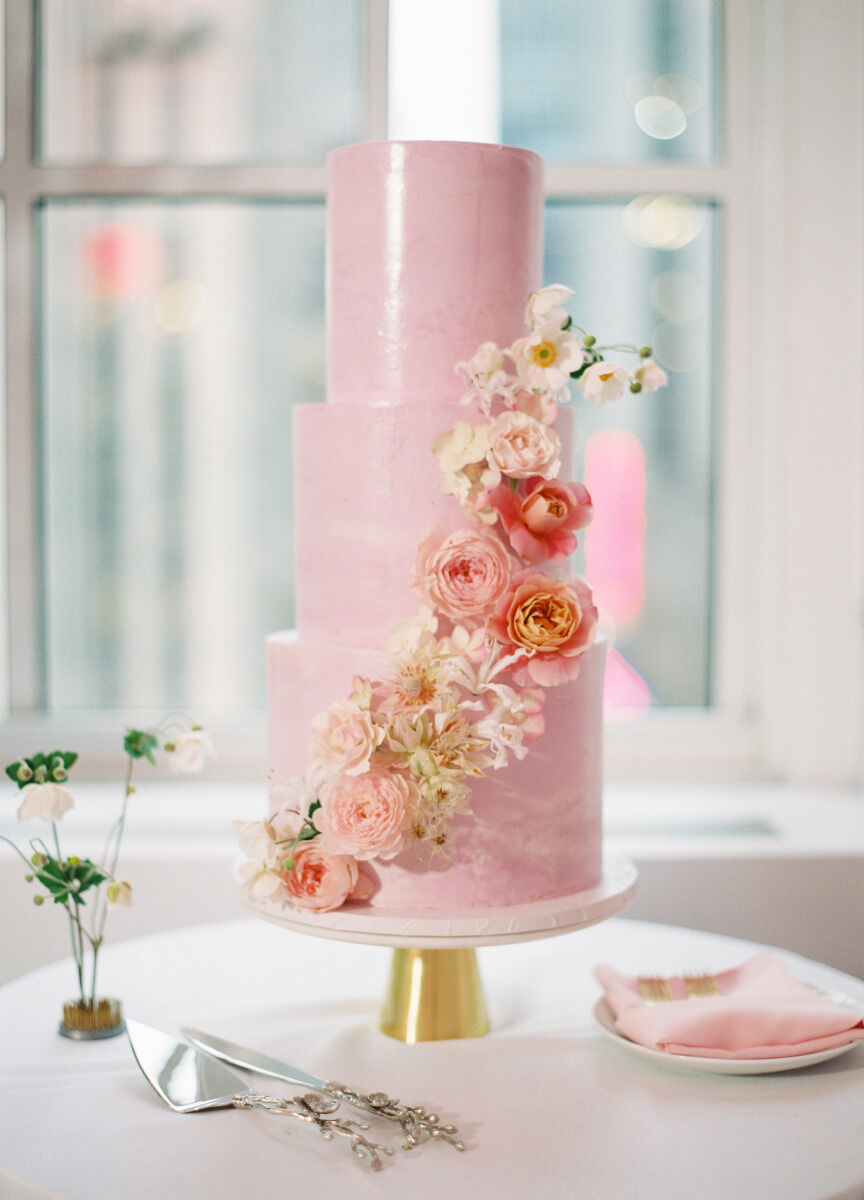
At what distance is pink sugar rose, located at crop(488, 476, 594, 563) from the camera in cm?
97

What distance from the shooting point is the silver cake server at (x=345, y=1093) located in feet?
2.89

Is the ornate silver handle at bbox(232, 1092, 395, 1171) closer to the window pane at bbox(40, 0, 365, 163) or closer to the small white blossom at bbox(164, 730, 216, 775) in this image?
the small white blossom at bbox(164, 730, 216, 775)

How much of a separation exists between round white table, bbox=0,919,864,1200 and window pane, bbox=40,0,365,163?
1.39m

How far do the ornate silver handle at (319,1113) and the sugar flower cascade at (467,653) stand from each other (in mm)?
146

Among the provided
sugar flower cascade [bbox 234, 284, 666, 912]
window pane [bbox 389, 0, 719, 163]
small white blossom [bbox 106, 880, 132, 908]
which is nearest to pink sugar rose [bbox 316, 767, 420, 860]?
sugar flower cascade [bbox 234, 284, 666, 912]

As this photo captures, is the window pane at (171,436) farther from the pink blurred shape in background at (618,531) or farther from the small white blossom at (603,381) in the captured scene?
the small white blossom at (603,381)

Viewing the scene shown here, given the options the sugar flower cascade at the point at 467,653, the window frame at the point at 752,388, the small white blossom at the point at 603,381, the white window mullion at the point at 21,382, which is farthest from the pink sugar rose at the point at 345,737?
the white window mullion at the point at 21,382

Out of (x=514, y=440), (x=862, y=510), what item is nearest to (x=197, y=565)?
(x=862, y=510)

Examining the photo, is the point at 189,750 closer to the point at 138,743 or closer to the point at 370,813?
the point at 138,743

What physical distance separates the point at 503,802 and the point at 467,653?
0.13 meters

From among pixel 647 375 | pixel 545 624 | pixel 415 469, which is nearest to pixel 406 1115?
pixel 545 624

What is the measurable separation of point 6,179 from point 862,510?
151 cm

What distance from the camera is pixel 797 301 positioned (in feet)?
6.22

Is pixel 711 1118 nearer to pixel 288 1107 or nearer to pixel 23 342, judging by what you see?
pixel 288 1107
